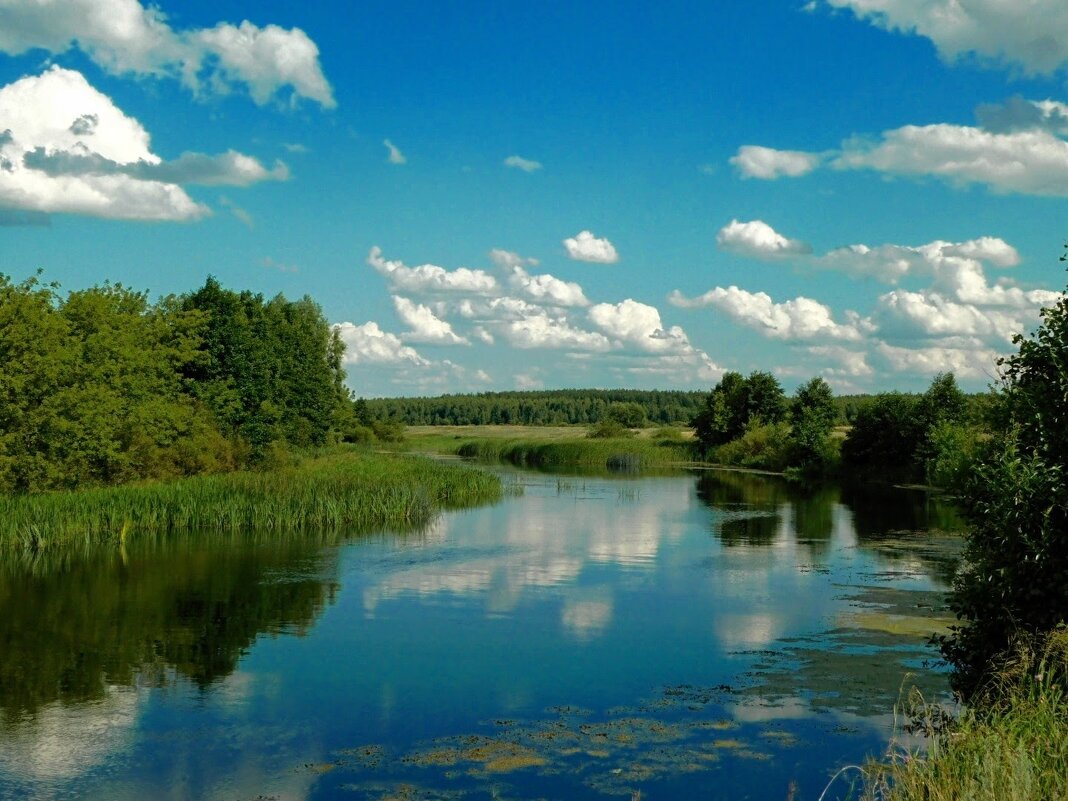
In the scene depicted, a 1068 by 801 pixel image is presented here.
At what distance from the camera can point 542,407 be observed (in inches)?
6373

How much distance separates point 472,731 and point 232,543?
1698 cm

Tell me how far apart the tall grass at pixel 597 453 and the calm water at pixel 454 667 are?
4700 centimetres

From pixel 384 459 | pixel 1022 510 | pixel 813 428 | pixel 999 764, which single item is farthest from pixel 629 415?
pixel 999 764

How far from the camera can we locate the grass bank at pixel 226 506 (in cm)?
2567

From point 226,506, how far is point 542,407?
132394 mm

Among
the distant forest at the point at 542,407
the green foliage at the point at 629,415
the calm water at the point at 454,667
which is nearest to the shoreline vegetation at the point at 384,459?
the calm water at the point at 454,667

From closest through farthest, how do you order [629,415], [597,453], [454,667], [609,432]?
[454,667] → [597,453] → [609,432] → [629,415]

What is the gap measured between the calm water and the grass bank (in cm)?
187

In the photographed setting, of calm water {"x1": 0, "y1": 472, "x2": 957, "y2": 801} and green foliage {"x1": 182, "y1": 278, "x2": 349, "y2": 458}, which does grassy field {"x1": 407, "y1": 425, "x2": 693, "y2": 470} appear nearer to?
A: green foliage {"x1": 182, "y1": 278, "x2": 349, "y2": 458}

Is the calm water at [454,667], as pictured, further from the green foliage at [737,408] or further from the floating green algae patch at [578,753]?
the green foliage at [737,408]

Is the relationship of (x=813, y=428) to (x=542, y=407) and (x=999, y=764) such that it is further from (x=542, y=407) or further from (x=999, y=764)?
(x=542, y=407)

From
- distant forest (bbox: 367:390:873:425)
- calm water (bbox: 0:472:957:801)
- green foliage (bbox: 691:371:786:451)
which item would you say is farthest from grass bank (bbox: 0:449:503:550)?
distant forest (bbox: 367:390:873:425)

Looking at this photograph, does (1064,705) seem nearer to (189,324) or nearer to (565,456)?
(189,324)

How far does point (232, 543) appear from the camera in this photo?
26812 mm
